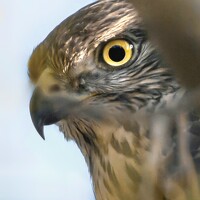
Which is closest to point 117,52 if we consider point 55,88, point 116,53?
point 116,53

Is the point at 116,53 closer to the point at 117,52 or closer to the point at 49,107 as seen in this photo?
the point at 117,52

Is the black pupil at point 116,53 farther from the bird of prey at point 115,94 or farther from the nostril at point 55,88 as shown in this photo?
the nostril at point 55,88

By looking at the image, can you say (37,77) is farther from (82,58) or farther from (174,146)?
(174,146)

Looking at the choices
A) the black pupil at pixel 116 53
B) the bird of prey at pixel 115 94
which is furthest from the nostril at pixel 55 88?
the black pupil at pixel 116 53

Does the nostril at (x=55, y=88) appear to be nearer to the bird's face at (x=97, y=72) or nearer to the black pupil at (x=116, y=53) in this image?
the bird's face at (x=97, y=72)

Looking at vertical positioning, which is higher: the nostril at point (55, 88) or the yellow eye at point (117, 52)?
the yellow eye at point (117, 52)

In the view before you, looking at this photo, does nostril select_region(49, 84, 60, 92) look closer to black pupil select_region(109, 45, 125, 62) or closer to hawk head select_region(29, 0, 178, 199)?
hawk head select_region(29, 0, 178, 199)

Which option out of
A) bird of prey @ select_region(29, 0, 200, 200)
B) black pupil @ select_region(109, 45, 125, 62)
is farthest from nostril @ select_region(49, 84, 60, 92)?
black pupil @ select_region(109, 45, 125, 62)
